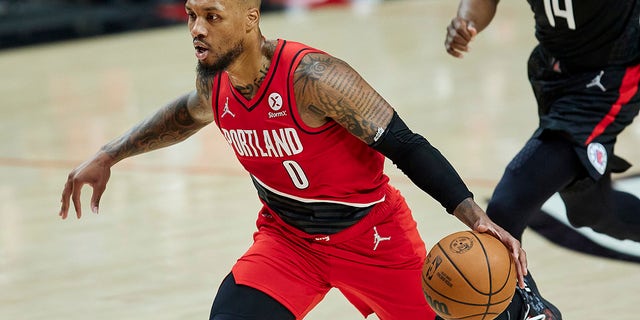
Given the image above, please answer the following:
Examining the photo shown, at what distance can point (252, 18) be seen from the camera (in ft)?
12.4

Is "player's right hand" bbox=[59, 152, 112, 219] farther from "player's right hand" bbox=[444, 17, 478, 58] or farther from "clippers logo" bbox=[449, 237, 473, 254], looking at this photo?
"player's right hand" bbox=[444, 17, 478, 58]

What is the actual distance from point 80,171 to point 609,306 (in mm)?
2424

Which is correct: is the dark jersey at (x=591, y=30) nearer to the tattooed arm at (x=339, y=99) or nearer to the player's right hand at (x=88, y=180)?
the tattooed arm at (x=339, y=99)

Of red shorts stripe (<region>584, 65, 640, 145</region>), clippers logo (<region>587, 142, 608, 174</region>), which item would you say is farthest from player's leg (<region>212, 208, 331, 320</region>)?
red shorts stripe (<region>584, 65, 640, 145</region>)

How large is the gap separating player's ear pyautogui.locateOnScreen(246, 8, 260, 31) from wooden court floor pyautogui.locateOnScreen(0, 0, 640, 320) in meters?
1.82

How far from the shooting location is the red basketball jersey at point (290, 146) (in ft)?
12.5

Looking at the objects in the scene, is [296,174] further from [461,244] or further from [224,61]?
[461,244]

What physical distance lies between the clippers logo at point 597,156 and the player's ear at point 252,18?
1.56m

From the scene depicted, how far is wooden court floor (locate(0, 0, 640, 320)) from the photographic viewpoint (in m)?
5.55

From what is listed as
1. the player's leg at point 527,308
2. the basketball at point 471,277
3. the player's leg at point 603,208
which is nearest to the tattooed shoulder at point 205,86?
the basketball at point 471,277

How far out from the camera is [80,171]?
428cm

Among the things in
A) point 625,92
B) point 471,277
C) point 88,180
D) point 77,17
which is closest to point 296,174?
point 471,277

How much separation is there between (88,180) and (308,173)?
0.90m

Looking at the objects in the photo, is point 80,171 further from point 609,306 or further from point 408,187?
point 408,187
